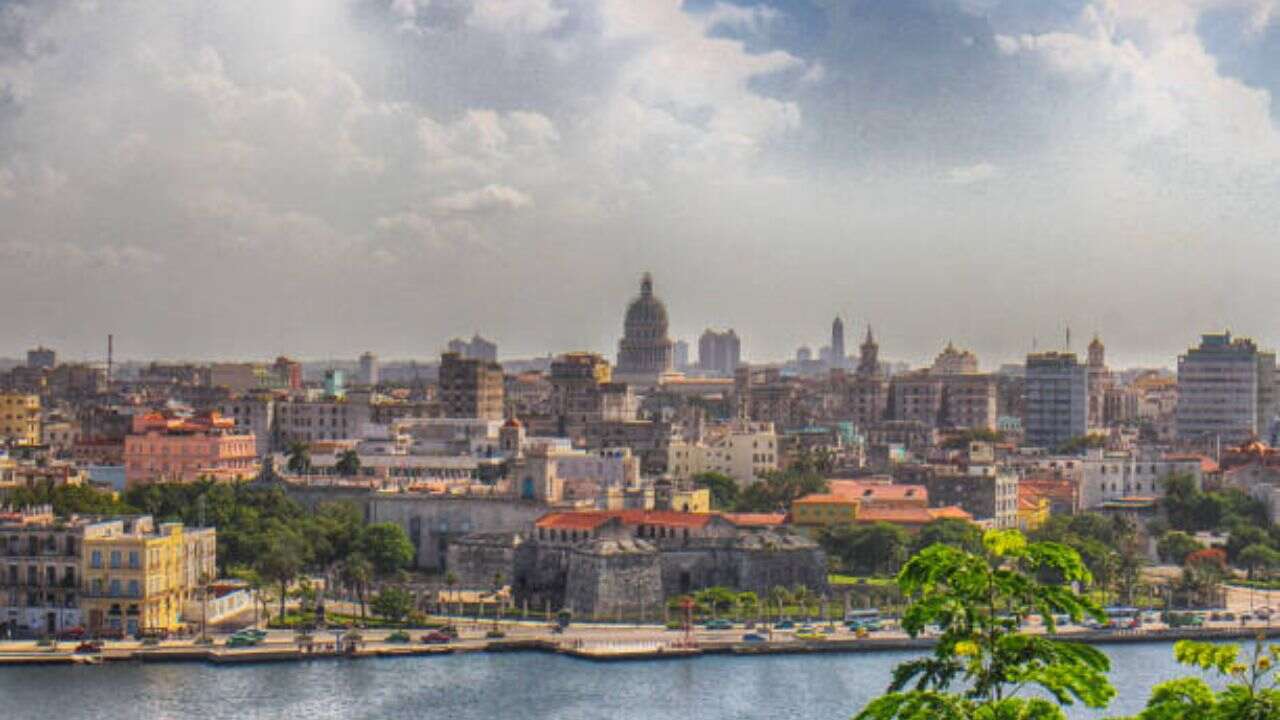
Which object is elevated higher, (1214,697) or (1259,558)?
(1214,697)

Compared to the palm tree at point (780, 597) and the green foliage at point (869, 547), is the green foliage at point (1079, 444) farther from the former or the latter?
the palm tree at point (780, 597)

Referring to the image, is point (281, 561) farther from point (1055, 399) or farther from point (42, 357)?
point (42, 357)

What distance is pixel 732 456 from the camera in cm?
7375

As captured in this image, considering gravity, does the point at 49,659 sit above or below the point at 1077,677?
below

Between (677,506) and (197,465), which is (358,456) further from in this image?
(677,506)

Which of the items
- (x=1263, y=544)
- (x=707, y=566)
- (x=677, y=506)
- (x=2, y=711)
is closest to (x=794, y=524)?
(x=677, y=506)

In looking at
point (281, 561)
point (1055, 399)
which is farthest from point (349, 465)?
point (1055, 399)

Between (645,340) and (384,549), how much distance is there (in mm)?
89233

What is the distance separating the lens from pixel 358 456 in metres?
67.9

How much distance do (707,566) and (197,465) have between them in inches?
936

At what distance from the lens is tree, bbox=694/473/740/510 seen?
215 feet

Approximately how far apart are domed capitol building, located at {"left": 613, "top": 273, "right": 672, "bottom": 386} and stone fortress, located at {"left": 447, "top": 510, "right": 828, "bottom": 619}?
87.5 m

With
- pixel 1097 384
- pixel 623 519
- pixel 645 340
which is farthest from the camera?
pixel 645 340

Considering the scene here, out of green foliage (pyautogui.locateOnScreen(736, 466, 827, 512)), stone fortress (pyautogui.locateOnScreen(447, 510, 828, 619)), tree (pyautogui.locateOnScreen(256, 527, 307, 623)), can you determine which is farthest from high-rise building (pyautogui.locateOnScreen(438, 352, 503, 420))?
tree (pyautogui.locateOnScreen(256, 527, 307, 623))
